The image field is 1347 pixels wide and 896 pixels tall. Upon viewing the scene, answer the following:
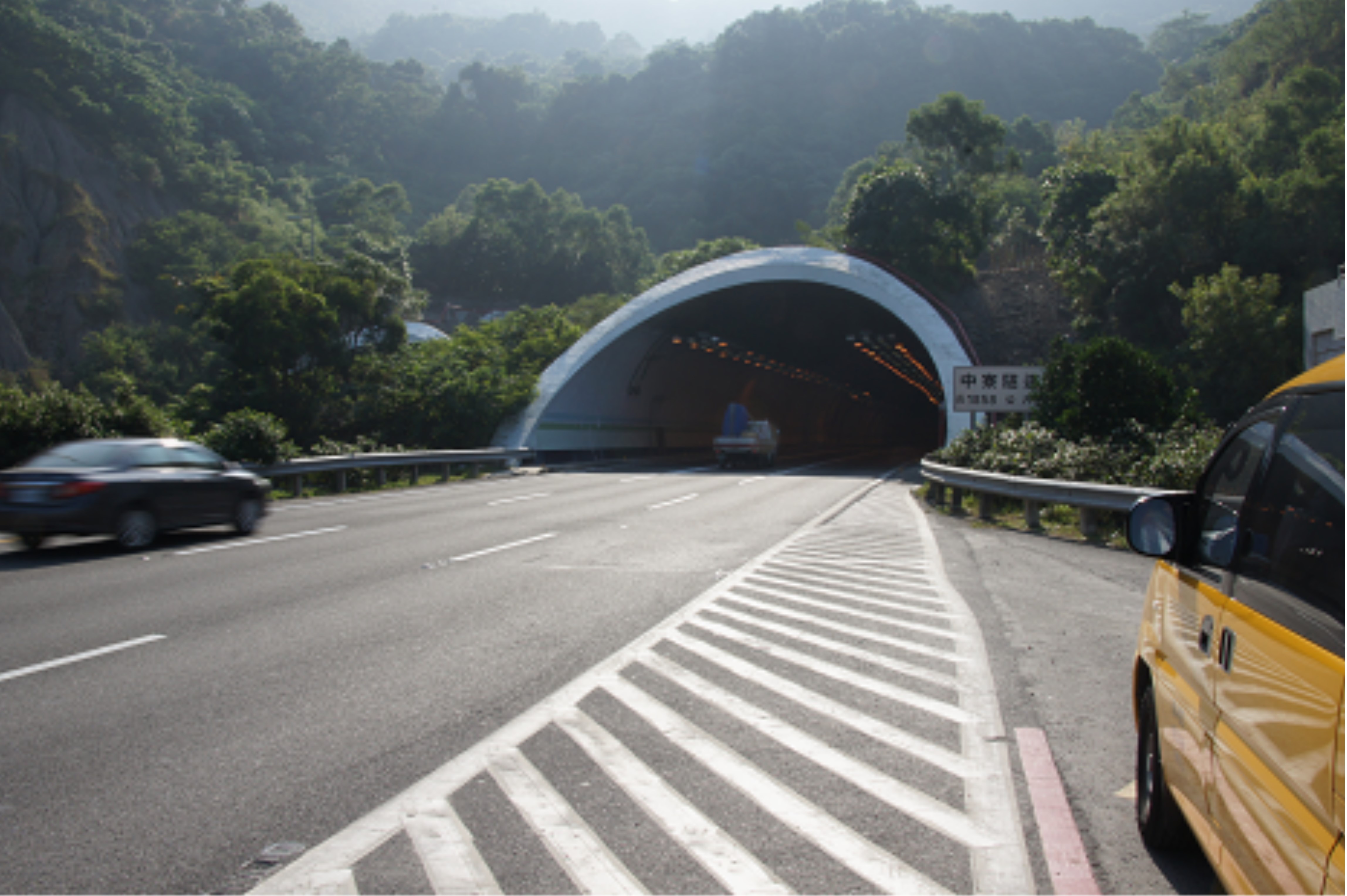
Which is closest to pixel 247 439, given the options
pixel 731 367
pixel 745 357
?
pixel 745 357

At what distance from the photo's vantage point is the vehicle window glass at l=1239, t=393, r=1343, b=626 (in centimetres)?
245

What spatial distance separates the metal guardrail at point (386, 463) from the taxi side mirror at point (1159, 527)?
19.5m

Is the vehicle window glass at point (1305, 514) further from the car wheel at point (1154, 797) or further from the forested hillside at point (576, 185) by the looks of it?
the forested hillside at point (576, 185)

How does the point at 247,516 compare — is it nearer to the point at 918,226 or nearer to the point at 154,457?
the point at 154,457

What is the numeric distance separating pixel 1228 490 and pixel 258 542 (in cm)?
Result: 1275

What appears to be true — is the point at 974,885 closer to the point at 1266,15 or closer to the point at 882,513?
the point at 882,513

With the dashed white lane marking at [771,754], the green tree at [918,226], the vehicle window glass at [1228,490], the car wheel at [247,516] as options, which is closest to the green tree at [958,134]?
the green tree at [918,226]

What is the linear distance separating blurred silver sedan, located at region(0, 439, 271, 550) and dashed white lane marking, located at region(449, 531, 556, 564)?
4.20 m

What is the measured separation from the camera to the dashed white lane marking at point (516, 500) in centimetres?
1966

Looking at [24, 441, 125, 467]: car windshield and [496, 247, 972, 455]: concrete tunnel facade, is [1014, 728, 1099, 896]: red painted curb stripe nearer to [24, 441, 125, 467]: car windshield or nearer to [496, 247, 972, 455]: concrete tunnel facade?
[24, 441, 125, 467]: car windshield

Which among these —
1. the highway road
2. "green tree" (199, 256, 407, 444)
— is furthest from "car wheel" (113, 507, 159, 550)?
"green tree" (199, 256, 407, 444)

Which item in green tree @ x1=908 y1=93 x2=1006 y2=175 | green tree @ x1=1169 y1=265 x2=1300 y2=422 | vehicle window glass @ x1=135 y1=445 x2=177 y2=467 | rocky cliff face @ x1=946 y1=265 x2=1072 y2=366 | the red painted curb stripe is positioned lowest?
the red painted curb stripe

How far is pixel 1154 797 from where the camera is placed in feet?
12.3

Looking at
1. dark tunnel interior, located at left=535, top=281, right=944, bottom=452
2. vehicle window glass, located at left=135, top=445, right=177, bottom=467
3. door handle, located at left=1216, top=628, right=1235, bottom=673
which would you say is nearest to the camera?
door handle, located at left=1216, top=628, right=1235, bottom=673
